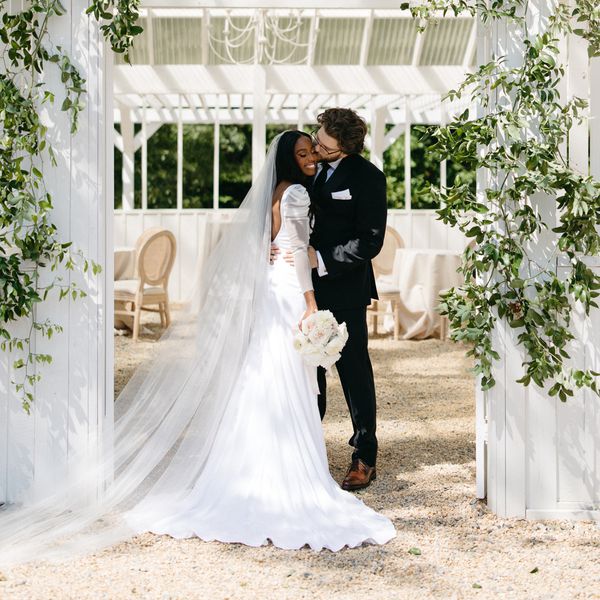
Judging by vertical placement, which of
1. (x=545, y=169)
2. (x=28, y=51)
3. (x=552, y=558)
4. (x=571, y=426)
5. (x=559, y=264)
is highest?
(x=28, y=51)

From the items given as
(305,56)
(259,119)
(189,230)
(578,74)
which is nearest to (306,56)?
(305,56)

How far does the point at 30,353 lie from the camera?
13.1ft

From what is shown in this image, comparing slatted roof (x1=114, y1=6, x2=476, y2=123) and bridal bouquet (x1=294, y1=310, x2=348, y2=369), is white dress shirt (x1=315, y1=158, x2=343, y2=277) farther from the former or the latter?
slatted roof (x1=114, y1=6, x2=476, y2=123)

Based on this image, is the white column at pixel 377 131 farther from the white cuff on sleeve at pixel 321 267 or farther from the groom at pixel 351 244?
the white cuff on sleeve at pixel 321 267

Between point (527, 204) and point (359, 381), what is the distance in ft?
3.73

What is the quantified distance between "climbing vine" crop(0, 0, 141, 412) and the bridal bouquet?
2.96 ft

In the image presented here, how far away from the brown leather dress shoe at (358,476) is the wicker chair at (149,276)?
4.84m

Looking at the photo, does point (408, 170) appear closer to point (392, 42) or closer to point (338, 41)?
point (392, 42)

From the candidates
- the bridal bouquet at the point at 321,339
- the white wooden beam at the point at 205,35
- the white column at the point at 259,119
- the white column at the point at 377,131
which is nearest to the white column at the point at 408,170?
the white column at the point at 377,131

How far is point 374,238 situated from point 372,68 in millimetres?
7159

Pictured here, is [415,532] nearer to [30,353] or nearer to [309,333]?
[309,333]

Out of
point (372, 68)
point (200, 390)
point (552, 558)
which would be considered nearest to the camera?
point (552, 558)

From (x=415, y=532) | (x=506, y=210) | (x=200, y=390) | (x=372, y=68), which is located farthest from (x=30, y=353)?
(x=372, y=68)

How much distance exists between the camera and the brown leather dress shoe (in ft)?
14.2
